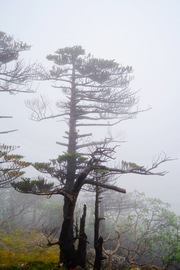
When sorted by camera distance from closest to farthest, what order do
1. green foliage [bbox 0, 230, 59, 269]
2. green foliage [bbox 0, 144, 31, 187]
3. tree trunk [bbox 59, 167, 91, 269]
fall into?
tree trunk [bbox 59, 167, 91, 269] → green foliage [bbox 0, 144, 31, 187] → green foliage [bbox 0, 230, 59, 269]

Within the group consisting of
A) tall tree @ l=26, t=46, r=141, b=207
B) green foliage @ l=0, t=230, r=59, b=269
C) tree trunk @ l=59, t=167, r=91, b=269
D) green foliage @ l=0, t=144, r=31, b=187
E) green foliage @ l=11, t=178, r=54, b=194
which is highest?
tall tree @ l=26, t=46, r=141, b=207

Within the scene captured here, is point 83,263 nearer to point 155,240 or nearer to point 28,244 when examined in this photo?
point 28,244

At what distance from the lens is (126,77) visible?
1335 centimetres

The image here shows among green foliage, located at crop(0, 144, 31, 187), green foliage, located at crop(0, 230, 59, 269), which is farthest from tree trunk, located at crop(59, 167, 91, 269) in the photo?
green foliage, located at crop(0, 230, 59, 269)

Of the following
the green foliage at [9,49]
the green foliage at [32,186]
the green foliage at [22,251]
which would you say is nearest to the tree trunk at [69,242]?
the green foliage at [32,186]

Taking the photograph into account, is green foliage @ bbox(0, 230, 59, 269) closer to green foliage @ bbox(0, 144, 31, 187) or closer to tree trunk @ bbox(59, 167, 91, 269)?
tree trunk @ bbox(59, 167, 91, 269)

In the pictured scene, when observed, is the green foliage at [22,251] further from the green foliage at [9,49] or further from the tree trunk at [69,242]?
the green foliage at [9,49]

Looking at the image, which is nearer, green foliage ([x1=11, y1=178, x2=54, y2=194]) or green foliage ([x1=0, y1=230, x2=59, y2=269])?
green foliage ([x1=11, y1=178, x2=54, y2=194])

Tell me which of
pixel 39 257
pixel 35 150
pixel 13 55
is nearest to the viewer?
pixel 39 257

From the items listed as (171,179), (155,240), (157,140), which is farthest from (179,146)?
(155,240)

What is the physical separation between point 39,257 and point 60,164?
4801mm

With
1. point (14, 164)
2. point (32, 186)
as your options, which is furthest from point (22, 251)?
point (32, 186)

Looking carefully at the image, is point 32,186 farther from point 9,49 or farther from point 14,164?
point 9,49

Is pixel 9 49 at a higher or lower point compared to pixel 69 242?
higher
